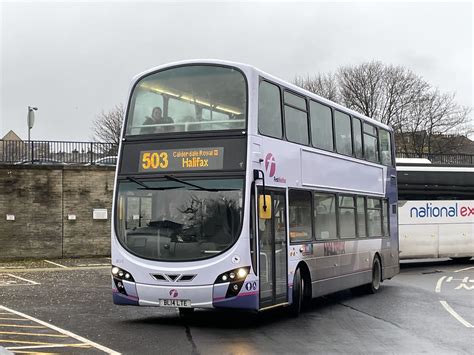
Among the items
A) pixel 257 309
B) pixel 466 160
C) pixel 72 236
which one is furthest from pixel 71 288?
pixel 466 160

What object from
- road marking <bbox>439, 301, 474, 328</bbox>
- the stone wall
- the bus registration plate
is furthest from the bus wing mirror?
the stone wall

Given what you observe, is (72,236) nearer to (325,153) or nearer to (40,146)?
(40,146)

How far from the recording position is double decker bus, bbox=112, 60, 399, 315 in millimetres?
10148

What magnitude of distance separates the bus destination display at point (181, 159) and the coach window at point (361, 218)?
223 inches

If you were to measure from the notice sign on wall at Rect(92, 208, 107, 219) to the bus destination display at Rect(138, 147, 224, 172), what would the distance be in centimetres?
1737

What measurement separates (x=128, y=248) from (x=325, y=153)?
193 inches

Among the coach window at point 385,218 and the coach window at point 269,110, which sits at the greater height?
the coach window at point 269,110

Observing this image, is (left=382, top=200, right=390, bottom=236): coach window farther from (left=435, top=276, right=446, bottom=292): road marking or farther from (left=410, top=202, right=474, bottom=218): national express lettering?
(left=410, top=202, right=474, bottom=218): national express lettering

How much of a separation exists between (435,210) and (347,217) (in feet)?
36.6

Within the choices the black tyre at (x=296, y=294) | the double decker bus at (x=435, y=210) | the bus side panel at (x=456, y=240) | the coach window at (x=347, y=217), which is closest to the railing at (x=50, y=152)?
the double decker bus at (x=435, y=210)

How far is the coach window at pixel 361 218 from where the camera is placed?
15.2 meters

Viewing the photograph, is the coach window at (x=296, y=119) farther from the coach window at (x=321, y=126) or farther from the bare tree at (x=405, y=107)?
the bare tree at (x=405, y=107)

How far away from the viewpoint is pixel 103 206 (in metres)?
27.9

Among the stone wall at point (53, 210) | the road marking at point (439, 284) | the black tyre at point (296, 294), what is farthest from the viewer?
the stone wall at point (53, 210)
